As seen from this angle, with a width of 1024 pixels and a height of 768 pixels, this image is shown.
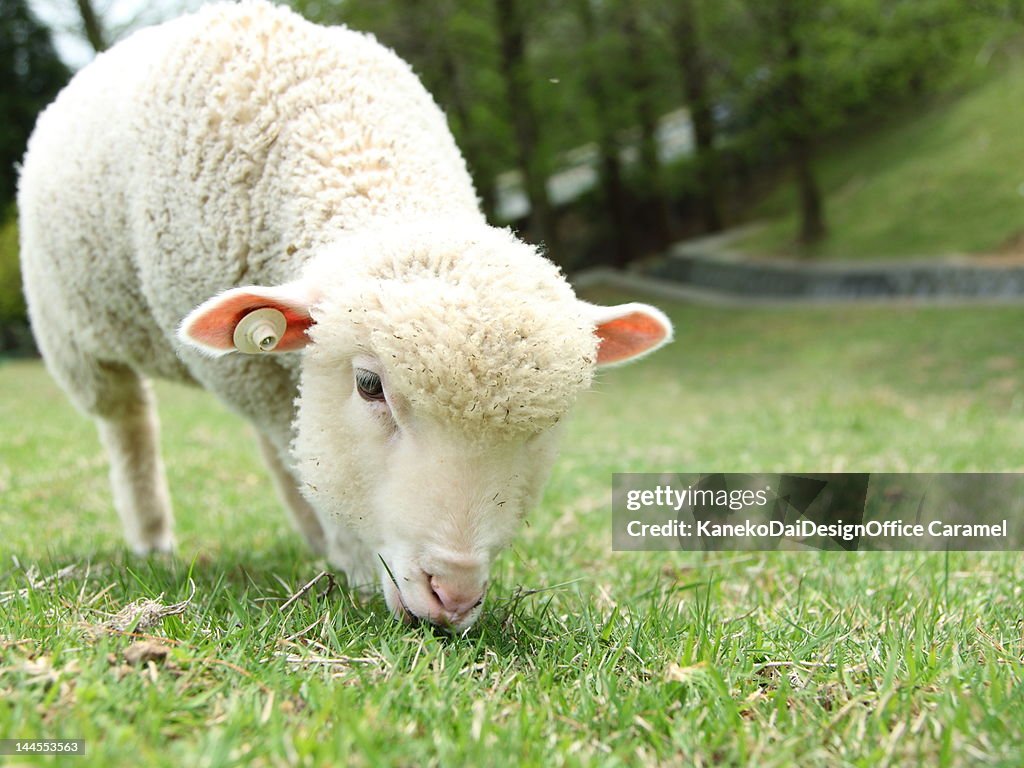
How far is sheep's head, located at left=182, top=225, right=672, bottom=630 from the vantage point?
2.27 m

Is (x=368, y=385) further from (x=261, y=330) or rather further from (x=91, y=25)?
(x=91, y=25)

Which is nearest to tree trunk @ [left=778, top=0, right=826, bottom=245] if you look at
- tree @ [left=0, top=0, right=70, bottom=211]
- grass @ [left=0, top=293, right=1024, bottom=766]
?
grass @ [left=0, top=293, right=1024, bottom=766]

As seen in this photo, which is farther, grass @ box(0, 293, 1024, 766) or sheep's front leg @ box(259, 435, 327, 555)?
sheep's front leg @ box(259, 435, 327, 555)

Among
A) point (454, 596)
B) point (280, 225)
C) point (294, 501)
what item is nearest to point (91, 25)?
point (294, 501)

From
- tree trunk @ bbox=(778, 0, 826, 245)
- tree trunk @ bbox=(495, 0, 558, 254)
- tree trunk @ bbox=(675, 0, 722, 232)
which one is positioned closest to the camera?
tree trunk @ bbox=(778, 0, 826, 245)

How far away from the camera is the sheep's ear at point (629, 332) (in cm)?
282

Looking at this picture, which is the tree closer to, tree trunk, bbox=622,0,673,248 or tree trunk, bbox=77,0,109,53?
tree trunk, bbox=77,0,109,53

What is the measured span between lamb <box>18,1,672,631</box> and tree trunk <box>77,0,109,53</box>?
12.3 metres

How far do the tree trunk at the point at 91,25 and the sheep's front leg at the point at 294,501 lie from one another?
1298 centimetres

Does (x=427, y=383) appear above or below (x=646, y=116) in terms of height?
below

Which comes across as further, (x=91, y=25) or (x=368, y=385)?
(x=91, y=25)

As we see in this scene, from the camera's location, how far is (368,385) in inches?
98.1

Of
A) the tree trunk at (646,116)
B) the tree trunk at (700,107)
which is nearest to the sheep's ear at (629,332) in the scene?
the tree trunk at (700,107)

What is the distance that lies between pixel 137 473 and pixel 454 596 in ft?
9.15
